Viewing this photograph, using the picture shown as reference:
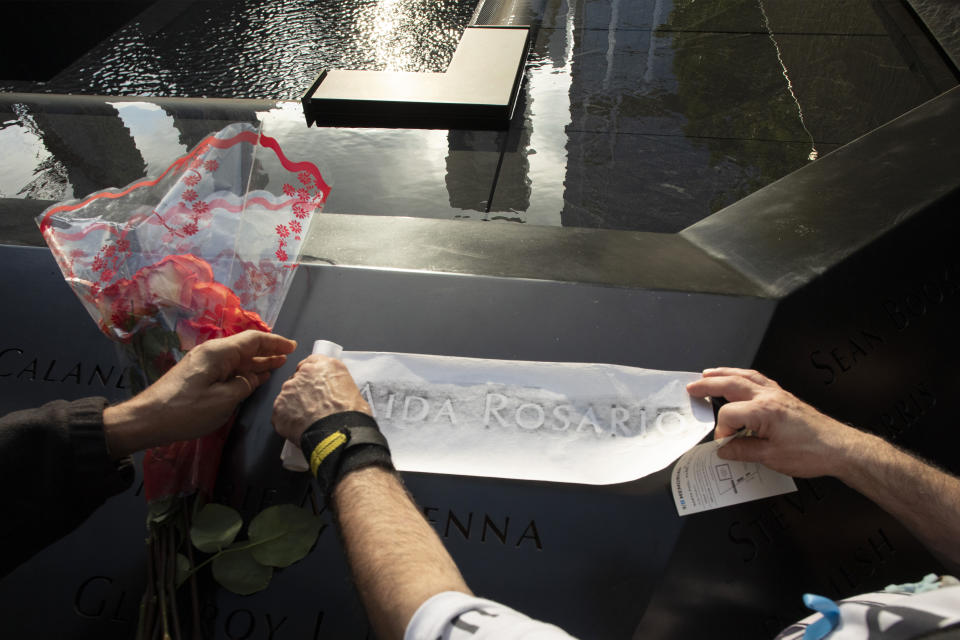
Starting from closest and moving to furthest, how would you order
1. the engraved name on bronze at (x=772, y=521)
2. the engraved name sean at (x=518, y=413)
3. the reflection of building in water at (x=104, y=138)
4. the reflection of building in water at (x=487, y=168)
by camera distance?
the engraved name on bronze at (x=772, y=521)
the engraved name sean at (x=518, y=413)
the reflection of building in water at (x=487, y=168)
the reflection of building in water at (x=104, y=138)

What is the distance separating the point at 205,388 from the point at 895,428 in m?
1.80

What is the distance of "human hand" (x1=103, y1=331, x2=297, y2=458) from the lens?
1.41 meters

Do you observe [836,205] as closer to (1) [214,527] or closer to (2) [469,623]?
(2) [469,623]

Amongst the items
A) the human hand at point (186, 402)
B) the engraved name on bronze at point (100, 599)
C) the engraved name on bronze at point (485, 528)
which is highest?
the human hand at point (186, 402)

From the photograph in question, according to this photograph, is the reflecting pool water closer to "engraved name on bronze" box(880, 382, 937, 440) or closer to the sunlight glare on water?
the sunlight glare on water

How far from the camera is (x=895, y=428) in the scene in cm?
184

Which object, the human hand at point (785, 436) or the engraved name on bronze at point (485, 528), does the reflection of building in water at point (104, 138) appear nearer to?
the engraved name on bronze at point (485, 528)

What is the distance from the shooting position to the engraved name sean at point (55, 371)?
1.75m

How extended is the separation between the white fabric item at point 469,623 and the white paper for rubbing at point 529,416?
1.67 ft

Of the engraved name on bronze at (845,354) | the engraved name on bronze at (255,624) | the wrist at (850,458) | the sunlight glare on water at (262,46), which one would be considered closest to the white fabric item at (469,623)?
the engraved name on bronze at (255,624)

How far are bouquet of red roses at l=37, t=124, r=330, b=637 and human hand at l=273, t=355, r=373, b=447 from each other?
182 millimetres

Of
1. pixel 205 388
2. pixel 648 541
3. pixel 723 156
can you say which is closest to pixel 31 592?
pixel 205 388

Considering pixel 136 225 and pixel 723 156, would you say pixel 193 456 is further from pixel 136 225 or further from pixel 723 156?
pixel 723 156

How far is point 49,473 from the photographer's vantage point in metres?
1.33
